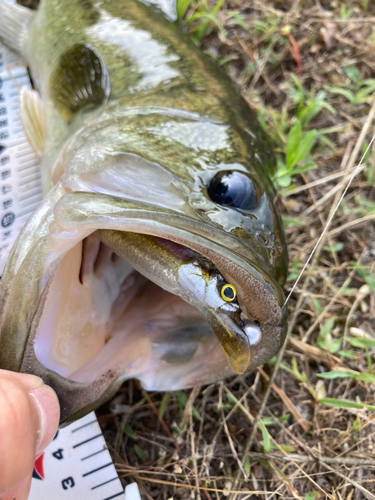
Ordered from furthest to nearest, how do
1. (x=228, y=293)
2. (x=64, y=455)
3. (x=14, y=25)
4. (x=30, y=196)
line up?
(x=14, y=25)
(x=30, y=196)
(x=64, y=455)
(x=228, y=293)

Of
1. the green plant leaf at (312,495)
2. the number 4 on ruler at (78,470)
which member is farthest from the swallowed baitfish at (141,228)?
the green plant leaf at (312,495)

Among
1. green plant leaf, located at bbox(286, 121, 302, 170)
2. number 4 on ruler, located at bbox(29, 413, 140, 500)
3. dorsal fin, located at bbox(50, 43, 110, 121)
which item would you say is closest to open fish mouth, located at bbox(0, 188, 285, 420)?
number 4 on ruler, located at bbox(29, 413, 140, 500)

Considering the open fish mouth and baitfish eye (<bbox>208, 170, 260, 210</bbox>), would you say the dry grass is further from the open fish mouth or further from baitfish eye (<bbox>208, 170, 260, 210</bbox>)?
baitfish eye (<bbox>208, 170, 260, 210</bbox>)

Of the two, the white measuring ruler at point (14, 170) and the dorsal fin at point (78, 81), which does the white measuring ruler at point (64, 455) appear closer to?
the white measuring ruler at point (14, 170)

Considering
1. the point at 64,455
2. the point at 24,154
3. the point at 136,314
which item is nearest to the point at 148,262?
the point at 136,314

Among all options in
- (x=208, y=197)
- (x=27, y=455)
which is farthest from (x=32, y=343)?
(x=208, y=197)

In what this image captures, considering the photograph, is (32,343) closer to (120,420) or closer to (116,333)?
(116,333)

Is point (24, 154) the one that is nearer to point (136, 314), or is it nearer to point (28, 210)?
point (28, 210)
